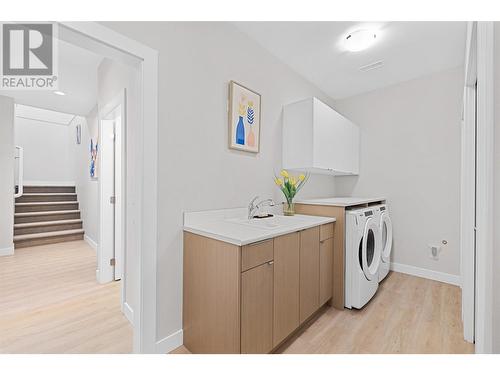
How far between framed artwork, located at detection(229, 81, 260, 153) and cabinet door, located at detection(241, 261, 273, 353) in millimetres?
1052

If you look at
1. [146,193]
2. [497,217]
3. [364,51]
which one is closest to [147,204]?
[146,193]

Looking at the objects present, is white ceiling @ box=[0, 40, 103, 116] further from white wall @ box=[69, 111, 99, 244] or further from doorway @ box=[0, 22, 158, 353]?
doorway @ box=[0, 22, 158, 353]

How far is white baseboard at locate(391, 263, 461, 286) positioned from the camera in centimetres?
267

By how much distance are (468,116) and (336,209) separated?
3.78 ft

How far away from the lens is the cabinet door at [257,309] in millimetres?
1265

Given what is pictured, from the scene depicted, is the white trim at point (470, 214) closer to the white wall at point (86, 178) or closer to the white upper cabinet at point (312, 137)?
the white upper cabinet at point (312, 137)

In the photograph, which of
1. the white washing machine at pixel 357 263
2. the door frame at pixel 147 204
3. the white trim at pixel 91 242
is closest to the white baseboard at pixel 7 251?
the white trim at pixel 91 242

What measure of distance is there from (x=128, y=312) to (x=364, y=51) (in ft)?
10.7

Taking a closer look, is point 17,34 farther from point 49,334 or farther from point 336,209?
point 336,209

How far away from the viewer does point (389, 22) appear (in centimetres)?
191

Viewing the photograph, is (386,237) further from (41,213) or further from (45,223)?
(41,213)

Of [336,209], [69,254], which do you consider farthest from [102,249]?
[336,209]

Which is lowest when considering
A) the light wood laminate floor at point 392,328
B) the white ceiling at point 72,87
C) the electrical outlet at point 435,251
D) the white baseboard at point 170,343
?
the light wood laminate floor at point 392,328

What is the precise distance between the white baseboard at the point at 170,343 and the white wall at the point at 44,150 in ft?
20.6
